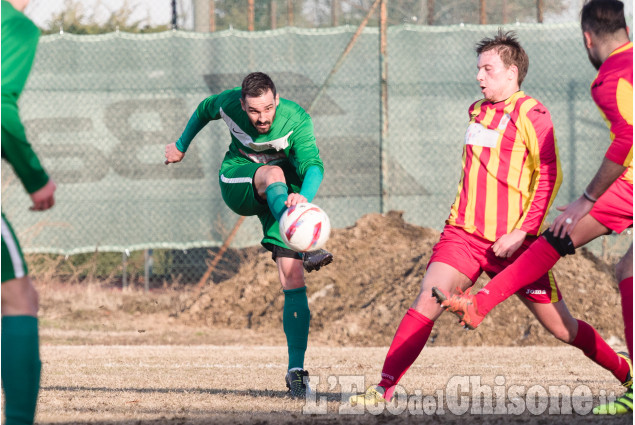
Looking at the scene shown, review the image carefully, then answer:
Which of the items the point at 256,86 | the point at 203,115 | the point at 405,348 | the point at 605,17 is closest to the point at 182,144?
the point at 203,115

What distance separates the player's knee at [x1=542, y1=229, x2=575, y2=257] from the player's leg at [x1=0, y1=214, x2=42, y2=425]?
2574 mm

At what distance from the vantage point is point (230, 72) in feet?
38.3

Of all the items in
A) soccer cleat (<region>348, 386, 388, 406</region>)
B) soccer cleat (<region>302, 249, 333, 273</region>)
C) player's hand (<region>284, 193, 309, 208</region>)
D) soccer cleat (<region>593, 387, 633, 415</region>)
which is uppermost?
player's hand (<region>284, 193, 309, 208</region>)

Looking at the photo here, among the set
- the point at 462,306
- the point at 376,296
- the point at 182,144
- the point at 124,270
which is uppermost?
the point at 182,144

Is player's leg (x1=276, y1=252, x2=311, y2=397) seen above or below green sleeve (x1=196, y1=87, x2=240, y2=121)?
below

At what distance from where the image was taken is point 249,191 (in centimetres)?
557

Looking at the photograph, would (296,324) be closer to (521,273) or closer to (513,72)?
(521,273)

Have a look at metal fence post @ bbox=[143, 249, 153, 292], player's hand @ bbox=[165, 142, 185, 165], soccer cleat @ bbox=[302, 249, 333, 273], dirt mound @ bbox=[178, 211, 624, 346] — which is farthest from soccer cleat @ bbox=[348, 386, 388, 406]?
metal fence post @ bbox=[143, 249, 153, 292]

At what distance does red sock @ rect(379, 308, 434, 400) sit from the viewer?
4.70m

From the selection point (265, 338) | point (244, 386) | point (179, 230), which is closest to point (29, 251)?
point (179, 230)

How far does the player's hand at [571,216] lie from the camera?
13.7 ft

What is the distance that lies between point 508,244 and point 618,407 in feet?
3.38

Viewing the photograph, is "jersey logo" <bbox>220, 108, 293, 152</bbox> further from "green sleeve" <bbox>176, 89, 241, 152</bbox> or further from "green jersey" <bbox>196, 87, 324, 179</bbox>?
"green sleeve" <bbox>176, 89, 241, 152</bbox>

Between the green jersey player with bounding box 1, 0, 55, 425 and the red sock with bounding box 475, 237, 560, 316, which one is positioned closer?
the green jersey player with bounding box 1, 0, 55, 425
